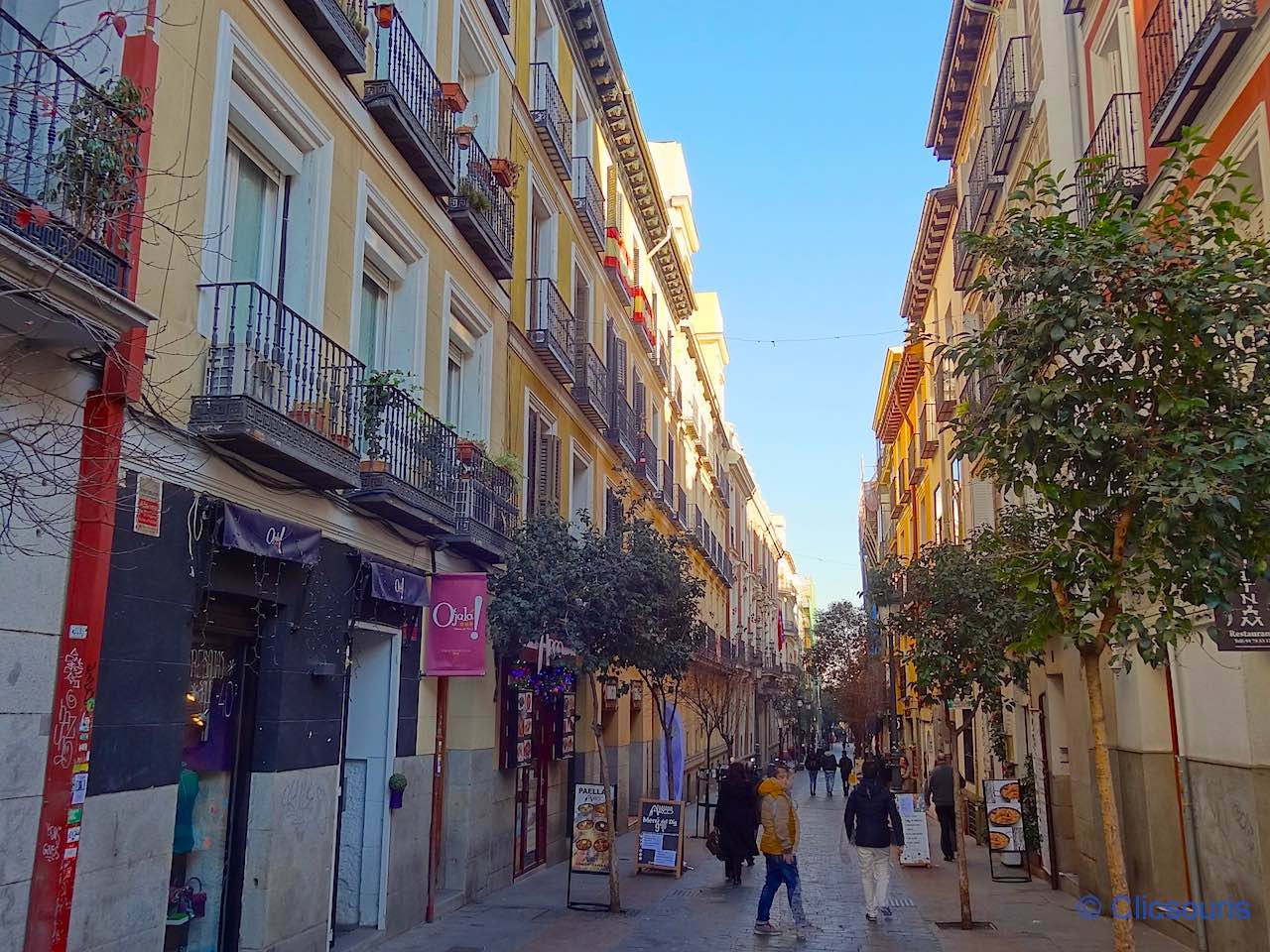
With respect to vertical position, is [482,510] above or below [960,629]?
above

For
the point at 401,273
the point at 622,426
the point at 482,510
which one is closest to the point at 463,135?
the point at 401,273

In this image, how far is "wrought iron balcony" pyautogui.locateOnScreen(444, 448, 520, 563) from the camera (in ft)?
41.7

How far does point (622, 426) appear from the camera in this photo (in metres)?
22.7

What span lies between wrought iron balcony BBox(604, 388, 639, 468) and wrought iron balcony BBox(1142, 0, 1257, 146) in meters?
11.7

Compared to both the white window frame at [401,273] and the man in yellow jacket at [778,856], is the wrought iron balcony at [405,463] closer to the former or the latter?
the white window frame at [401,273]

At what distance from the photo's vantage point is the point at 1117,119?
12.8 m

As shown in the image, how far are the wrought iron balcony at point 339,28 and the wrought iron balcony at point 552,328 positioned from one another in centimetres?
620

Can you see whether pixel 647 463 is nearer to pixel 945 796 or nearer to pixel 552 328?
pixel 552 328

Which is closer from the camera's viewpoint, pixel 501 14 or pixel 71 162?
pixel 71 162

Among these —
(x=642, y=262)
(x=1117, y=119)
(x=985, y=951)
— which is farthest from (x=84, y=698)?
(x=642, y=262)

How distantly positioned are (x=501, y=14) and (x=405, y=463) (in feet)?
24.3

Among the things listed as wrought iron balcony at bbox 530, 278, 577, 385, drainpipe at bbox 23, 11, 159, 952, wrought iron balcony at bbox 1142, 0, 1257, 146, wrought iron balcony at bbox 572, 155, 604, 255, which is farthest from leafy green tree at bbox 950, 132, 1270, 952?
wrought iron balcony at bbox 572, 155, 604, 255

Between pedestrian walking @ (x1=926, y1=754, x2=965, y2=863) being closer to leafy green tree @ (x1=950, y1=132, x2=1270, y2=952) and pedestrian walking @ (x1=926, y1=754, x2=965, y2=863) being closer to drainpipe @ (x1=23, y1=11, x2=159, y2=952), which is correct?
leafy green tree @ (x1=950, y1=132, x2=1270, y2=952)

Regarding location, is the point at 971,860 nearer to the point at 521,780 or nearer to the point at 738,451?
the point at 521,780
